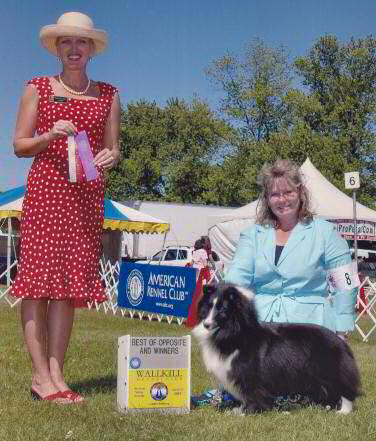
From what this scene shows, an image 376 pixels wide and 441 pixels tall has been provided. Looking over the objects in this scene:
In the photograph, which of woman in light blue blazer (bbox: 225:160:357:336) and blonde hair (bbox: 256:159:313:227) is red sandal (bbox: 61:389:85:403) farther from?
blonde hair (bbox: 256:159:313:227)

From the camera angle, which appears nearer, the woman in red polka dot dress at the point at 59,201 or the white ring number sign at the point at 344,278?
the woman in red polka dot dress at the point at 59,201

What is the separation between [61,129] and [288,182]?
1.38m

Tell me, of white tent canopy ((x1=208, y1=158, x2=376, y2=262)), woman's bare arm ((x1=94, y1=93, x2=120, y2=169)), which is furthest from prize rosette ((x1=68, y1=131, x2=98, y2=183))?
white tent canopy ((x1=208, y1=158, x2=376, y2=262))

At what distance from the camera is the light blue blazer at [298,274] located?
162 inches

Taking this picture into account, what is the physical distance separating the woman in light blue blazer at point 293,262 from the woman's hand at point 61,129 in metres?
Answer: 1.22

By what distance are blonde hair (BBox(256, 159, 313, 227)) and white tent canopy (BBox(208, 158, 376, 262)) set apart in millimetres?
10180

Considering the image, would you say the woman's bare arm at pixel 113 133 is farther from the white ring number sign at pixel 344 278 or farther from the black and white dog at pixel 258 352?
the white ring number sign at pixel 344 278

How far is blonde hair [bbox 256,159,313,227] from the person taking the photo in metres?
4.14

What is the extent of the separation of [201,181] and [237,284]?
3812 cm

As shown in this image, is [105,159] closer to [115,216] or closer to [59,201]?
[59,201]

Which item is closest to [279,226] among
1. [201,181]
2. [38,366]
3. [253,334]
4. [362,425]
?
[253,334]

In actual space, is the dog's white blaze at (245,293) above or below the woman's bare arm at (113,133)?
below

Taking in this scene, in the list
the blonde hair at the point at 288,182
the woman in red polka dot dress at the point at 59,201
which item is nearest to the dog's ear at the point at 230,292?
the blonde hair at the point at 288,182

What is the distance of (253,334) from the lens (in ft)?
12.7
